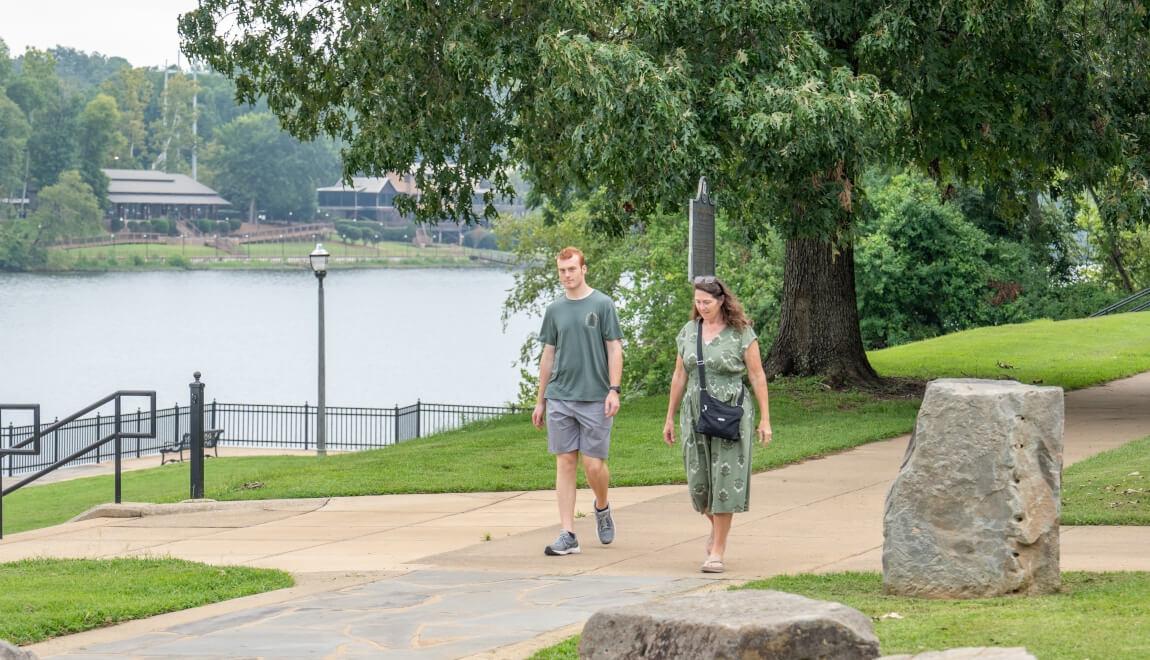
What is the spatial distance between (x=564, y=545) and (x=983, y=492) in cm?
322

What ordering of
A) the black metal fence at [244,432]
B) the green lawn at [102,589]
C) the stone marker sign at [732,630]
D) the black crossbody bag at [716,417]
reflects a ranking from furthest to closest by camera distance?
the black metal fence at [244,432] → the black crossbody bag at [716,417] → the green lawn at [102,589] → the stone marker sign at [732,630]

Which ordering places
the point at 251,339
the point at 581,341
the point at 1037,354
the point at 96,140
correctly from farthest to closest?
the point at 96,140 < the point at 251,339 < the point at 1037,354 < the point at 581,341

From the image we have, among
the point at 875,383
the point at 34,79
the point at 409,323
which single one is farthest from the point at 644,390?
the point at 34,79

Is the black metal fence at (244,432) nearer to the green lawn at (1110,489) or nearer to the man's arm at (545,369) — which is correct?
the green lawn at (1110,489)

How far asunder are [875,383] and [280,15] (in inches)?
368

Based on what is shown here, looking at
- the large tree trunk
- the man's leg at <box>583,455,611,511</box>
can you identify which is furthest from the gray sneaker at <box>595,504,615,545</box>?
the large tree trunk

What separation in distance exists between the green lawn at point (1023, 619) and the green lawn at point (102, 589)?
8.77ft

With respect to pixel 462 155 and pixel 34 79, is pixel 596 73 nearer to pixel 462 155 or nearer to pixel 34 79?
pixel 462 155

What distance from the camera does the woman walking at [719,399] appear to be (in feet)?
28.9

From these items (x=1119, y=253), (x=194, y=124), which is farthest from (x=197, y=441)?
(x=194, y=124)

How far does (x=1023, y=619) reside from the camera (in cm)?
667

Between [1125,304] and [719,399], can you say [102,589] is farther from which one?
[1125,304]

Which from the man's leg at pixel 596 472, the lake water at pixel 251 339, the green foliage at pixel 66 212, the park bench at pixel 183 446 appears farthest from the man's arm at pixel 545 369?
the green foliage at pixel 66 212

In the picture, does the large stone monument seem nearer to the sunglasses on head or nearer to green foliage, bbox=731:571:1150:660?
green foliage, bbox=731:571:1150:660
